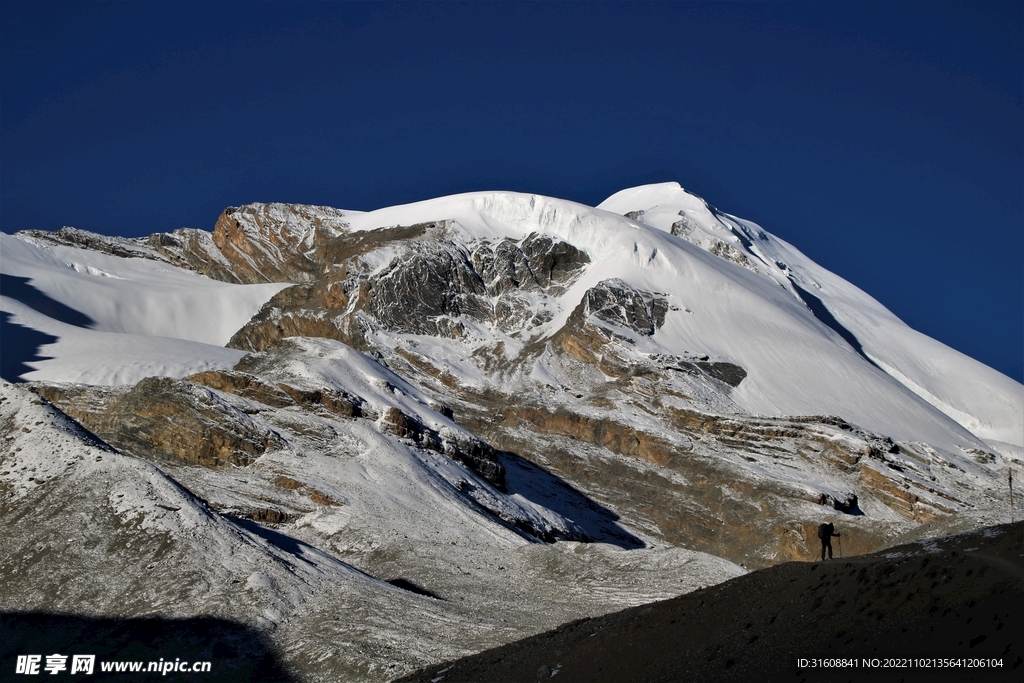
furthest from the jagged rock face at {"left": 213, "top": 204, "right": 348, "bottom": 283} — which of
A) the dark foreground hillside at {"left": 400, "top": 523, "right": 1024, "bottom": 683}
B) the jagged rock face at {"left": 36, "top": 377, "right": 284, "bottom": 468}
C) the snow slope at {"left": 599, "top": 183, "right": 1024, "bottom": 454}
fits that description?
the dark foreground hillside at {"left": 400, "top": 523, "right": 1024, "bottom": 683}

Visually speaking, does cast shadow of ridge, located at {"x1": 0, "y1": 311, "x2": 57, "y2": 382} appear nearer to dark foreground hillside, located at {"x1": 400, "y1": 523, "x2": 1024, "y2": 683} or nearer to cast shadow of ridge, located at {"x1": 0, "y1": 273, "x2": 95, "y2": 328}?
cast shadow of ridge, located at {"x1": 0, "y1": 273, "x2": 95, "y2": 328}

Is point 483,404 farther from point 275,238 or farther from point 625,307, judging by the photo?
A: point 275,238

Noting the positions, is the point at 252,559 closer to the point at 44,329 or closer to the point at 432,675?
the point at 432,675

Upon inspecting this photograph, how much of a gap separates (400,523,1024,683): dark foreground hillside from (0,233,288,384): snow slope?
217ft

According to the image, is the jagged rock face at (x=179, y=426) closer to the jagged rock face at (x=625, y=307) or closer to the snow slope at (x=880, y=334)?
the jagged rock face at (x=625, y=307)

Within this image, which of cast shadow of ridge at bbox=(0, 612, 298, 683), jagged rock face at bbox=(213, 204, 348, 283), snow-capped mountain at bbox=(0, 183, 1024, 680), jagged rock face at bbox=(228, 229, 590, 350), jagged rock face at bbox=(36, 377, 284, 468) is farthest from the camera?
jagged rock face at bbox=(213, 204, 348, 283)

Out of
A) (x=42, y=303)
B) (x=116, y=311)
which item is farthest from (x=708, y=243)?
(x=42, y=303)

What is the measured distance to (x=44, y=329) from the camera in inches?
4203

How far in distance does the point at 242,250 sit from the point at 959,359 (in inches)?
3446

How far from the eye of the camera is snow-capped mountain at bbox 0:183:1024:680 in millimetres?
49906

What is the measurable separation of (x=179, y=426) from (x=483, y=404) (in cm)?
3991

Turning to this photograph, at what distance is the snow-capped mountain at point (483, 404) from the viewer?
49906 millimetres

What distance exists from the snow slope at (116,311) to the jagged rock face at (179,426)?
1872 centimetres

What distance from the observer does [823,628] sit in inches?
963
